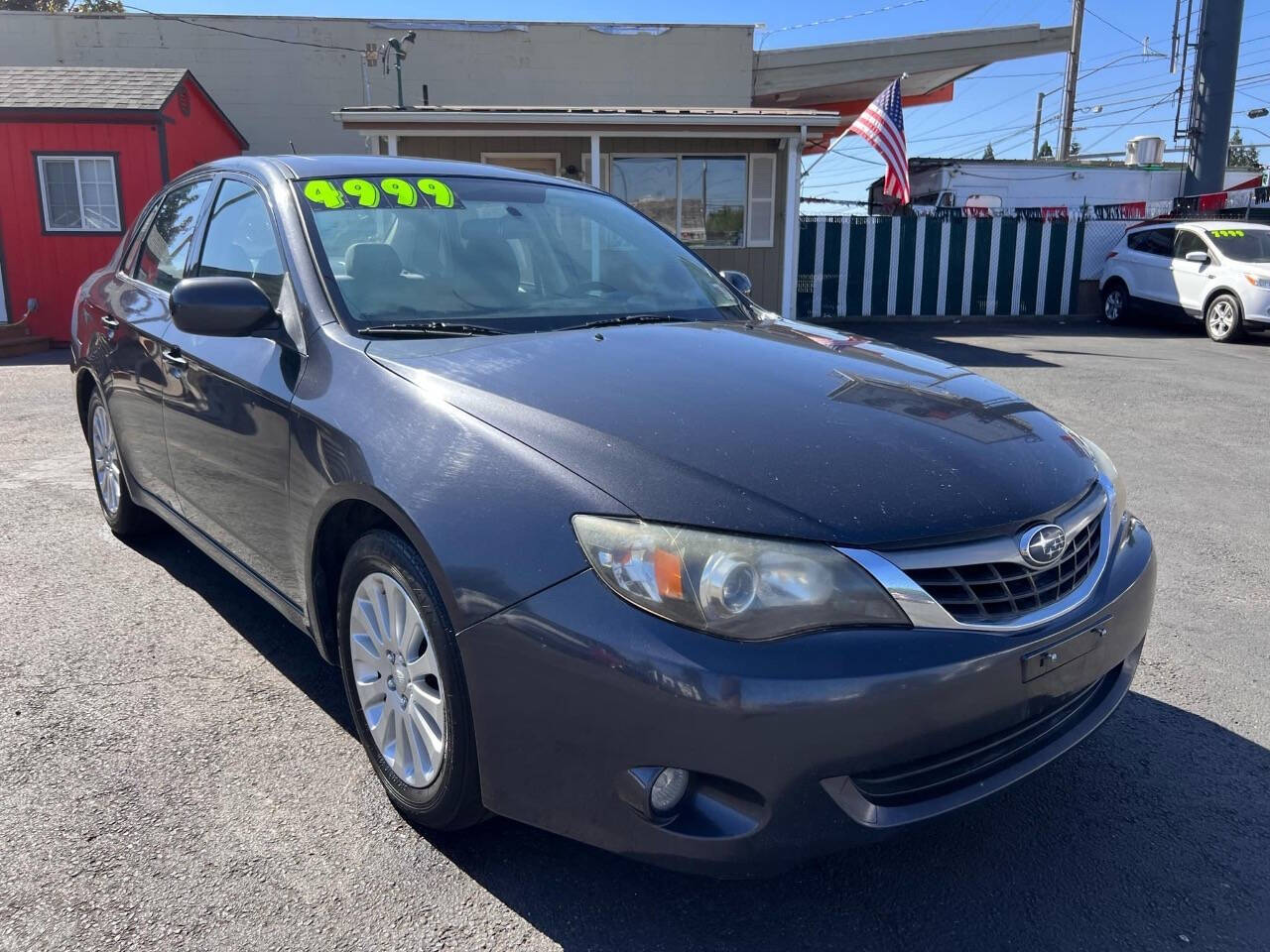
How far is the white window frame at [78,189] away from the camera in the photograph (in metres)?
13.8

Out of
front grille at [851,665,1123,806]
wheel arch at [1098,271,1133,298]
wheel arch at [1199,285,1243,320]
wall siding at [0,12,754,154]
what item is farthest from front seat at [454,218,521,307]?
wall siding at [0,12,754,154]

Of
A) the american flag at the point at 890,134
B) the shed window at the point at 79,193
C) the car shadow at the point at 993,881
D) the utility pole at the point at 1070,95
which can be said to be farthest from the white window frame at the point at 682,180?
the utility pole at the point at 1070,95

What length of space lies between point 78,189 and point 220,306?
44.3ft

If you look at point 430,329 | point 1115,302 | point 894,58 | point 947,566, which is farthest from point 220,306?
point 894,58

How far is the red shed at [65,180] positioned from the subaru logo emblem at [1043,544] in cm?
1446

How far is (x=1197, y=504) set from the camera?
5586 millimetres

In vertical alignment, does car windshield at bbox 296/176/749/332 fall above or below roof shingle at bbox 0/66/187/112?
below

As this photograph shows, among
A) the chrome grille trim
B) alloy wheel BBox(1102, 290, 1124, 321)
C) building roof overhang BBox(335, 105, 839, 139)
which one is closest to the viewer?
the chrome grille trim

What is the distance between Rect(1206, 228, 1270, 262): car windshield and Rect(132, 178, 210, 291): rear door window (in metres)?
15.0

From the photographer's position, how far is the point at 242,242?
3.37 m

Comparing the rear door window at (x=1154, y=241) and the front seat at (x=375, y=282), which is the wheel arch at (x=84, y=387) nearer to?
the front seat at (x=375, y=282)

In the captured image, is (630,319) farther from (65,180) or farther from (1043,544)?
(65,180)

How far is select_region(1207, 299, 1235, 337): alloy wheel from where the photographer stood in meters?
14.3

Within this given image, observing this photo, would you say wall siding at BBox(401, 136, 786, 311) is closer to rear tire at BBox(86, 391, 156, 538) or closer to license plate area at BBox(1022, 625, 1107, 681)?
rear tire at BBox(86, 391, 156, 538)
